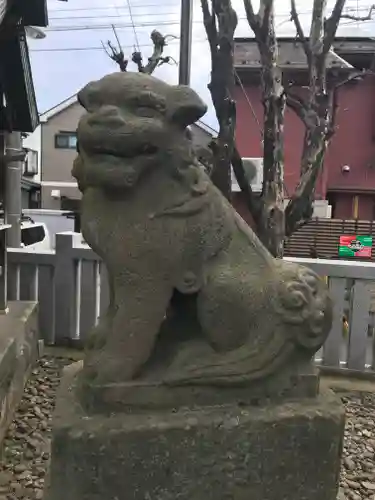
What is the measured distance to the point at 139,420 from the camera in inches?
61.2

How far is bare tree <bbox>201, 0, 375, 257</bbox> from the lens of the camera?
13.2 feet

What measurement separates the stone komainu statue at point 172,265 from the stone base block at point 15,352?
1.48 metres

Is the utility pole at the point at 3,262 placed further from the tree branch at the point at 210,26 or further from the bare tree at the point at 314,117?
the bare tree at the point at 314,117

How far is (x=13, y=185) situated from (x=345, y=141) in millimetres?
8329

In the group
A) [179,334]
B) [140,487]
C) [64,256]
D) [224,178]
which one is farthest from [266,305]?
[64,256]

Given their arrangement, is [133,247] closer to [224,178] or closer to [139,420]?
[139,420]

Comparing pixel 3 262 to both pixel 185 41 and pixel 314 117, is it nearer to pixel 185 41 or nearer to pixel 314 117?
pixel 185 41

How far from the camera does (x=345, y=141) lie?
11.4 meters

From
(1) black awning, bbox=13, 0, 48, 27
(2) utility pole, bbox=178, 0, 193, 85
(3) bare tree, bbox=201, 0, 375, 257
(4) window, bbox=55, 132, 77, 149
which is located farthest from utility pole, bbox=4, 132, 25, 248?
(4) window, bbox=55, 132, 77, 149

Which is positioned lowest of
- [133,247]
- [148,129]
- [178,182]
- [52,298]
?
[52,298]

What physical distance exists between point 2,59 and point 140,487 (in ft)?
11.5

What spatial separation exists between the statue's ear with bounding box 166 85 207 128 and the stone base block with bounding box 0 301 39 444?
1863mm

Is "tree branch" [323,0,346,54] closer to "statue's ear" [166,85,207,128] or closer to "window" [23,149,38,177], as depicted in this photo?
"statue's ear" [166,85,207,128]

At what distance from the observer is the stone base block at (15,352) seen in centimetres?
290
